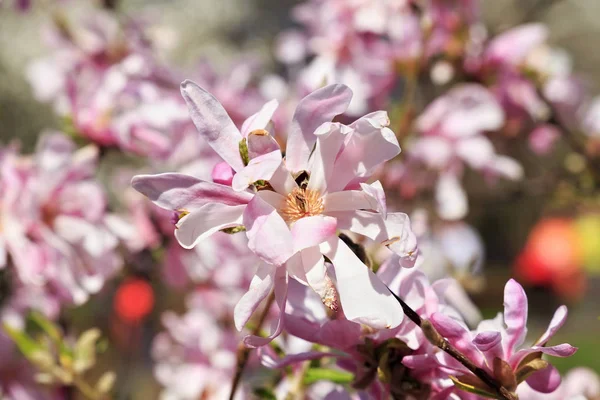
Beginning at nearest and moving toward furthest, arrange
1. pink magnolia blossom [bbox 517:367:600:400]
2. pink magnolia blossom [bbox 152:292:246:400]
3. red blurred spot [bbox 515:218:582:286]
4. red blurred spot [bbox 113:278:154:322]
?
pink magnolia blossom [bbox 517:367:600:400] → pink magnolia blossom [bbox 152:292:246:400] → red blurred spot [bbox 113:278:154:322] → red blurred spot [bbox 515:218:582:286]

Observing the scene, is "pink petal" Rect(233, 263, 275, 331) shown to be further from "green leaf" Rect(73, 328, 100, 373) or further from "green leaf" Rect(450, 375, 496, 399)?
"green leaf" Rect(73, 328, 100, 373)

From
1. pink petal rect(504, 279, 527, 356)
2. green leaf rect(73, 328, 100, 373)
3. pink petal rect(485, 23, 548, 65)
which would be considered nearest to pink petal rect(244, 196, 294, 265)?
pink petal rect(504, 279, 527, 356)

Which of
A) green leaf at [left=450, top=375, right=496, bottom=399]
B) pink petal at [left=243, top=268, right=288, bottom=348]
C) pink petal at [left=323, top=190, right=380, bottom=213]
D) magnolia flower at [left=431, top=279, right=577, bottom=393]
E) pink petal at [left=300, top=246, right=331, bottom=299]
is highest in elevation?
pink petal at [left=323, top=190, right=380, bottom=213]

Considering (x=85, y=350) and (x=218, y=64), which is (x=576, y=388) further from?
(x=218, y=64)

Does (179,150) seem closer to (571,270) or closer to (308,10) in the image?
(308,10)

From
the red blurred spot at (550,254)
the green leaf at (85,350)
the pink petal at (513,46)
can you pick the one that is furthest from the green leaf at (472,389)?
the red blurred spot at (550,254)

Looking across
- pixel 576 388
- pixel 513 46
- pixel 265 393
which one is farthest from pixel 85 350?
pixel 513 46
